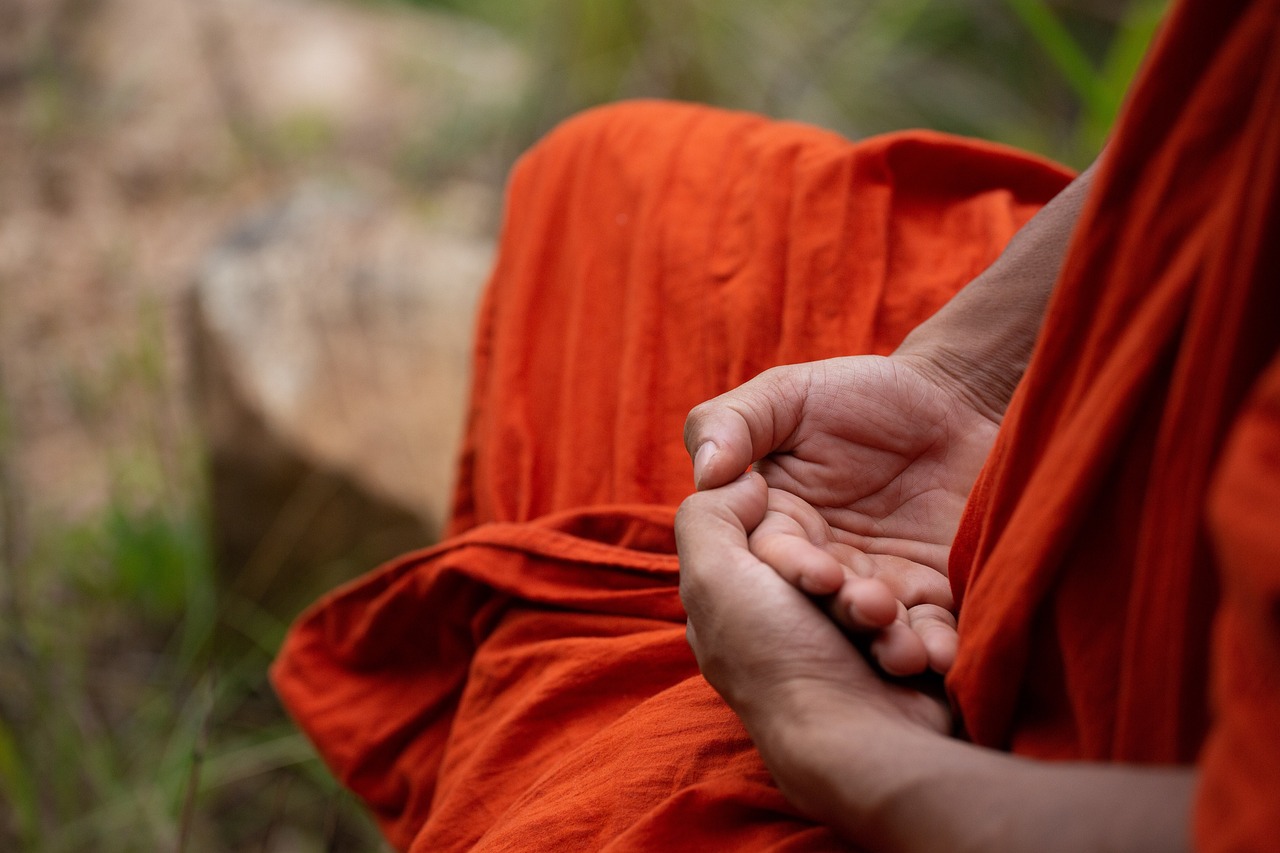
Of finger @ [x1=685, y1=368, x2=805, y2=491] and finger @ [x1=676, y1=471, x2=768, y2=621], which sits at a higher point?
finger @ [x1=685, y1=368, x2=805, y2=491]

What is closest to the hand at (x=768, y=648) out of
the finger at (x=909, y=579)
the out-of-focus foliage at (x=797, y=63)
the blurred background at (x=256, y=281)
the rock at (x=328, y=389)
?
the finger at (x=909, y=579)

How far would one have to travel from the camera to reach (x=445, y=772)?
0.79 metres

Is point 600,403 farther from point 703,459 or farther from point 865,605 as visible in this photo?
point 865,605

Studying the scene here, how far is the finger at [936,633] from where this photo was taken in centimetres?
56

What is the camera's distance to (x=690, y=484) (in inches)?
33.4

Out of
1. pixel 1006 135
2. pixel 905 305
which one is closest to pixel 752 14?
pixel 1006 135

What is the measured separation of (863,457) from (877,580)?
0.17 metres

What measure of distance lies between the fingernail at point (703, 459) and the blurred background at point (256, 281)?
588 millimetres

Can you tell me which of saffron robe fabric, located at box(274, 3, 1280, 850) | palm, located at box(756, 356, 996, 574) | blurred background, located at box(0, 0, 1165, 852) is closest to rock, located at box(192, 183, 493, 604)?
blurred background, located at box(0, 0, 1165, 852)

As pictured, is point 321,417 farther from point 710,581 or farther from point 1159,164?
point 1159,164

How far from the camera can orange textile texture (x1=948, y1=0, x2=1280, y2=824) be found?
40cm

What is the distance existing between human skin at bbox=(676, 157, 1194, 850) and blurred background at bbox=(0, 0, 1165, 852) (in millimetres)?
605

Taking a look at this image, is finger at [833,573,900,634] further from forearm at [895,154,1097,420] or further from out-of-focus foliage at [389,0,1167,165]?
out-of-focus foliage at [389,0,1167,165]

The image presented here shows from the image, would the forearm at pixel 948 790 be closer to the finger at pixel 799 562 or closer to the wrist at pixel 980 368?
the finger at pixel 799 562
